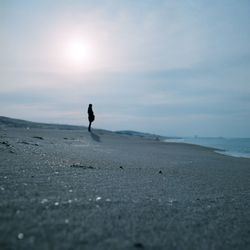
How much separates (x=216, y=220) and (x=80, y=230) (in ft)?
4.37

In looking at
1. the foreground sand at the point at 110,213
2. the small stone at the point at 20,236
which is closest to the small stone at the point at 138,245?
the foreground sand at the point at 110,213

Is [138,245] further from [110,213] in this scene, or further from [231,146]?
[231,146]

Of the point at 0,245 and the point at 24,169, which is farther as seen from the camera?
the point at 24,169

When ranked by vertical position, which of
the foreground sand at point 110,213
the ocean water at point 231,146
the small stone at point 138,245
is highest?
the ocean water at point 231,146

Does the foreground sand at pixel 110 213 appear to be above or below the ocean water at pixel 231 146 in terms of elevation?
below

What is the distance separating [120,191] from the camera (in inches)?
131

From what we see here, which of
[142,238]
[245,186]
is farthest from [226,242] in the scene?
[245,186]

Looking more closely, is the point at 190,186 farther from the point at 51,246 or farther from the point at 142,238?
the point at 51,246

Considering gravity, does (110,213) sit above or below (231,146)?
below

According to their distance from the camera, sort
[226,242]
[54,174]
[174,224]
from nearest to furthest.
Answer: [226,242]
[174,224]
[54,174]

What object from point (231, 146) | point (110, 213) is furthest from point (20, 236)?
point (231, 146)

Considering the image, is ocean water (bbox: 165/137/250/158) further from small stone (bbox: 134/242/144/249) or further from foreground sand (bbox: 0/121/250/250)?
small stone (bbox: 134/242/144/249)

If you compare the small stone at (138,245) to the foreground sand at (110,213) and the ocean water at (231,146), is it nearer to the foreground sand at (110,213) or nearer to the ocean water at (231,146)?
the foreground sand at (110,213)

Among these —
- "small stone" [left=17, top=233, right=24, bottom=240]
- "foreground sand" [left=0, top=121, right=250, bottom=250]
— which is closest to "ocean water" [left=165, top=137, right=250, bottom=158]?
"foreground sand" [left=0, top=121, right=250, bottom=250]
